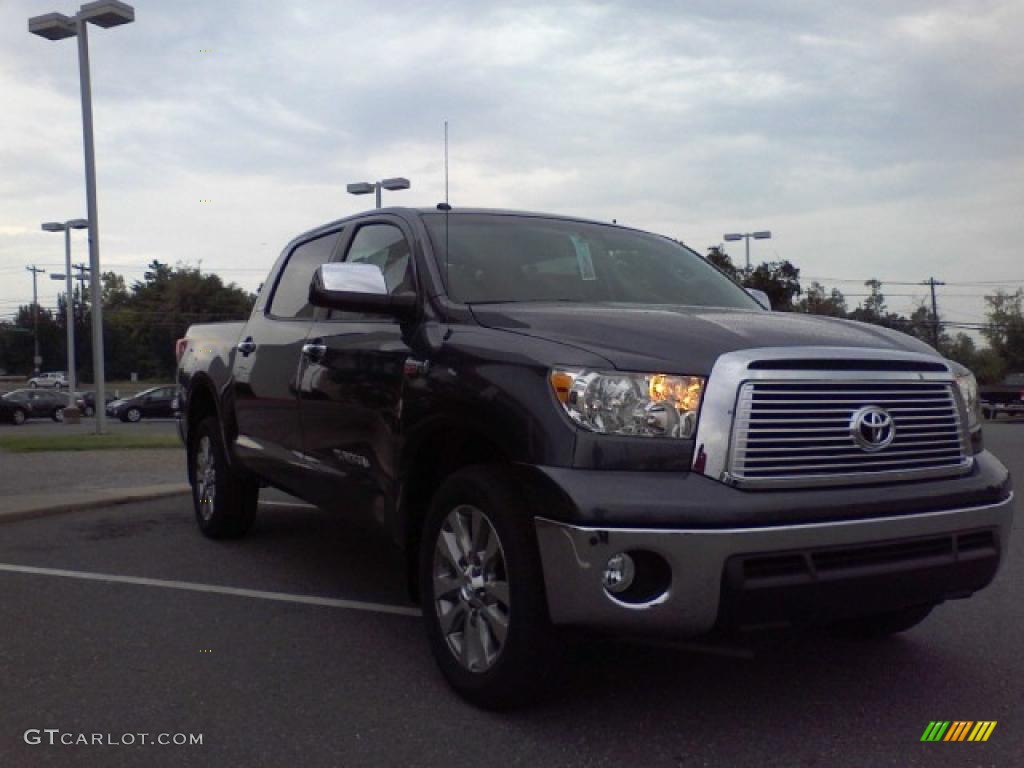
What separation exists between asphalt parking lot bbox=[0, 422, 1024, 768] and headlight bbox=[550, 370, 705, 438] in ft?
3.24

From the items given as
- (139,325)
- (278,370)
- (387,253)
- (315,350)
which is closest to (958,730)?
(387,253)

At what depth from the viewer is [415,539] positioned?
416 cm

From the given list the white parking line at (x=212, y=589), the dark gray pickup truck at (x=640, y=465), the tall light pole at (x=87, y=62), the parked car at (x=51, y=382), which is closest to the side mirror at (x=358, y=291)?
the dark gray pickup truck at (x=640, y=465)

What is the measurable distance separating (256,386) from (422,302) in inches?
75.1

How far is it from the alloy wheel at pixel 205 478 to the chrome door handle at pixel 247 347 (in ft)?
2.99

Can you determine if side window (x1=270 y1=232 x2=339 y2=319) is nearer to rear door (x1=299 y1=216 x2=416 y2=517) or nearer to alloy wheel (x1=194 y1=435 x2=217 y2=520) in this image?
rear door (x1=299 y1=216 x2=416 y2=517)

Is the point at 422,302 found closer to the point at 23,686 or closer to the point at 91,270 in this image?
the point at 23,686

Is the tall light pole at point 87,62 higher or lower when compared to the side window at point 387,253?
higher

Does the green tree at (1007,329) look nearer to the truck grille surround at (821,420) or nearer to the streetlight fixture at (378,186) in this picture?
the streetlight fixture at (378,186)

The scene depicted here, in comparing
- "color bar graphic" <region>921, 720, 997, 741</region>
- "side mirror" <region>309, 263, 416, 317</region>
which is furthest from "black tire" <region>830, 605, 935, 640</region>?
"side mirror" <region>309, 263, 416, 317</region>

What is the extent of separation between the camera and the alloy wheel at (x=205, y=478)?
6723mm

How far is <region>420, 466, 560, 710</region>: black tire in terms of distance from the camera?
329cm

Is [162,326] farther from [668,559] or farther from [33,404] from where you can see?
[668,559]

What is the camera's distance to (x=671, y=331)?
11.5ft
